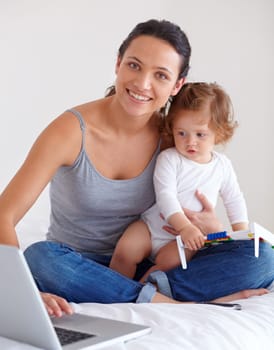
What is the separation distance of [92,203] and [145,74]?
14.0 inches

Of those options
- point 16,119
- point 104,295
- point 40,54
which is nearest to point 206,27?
point 40,54

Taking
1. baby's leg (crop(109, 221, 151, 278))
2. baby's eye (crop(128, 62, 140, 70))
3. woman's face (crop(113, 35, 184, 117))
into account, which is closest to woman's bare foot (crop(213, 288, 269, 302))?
baby's leg (crop(109, 221, 151, 278))

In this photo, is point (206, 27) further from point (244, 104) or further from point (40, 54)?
point (40, 54)

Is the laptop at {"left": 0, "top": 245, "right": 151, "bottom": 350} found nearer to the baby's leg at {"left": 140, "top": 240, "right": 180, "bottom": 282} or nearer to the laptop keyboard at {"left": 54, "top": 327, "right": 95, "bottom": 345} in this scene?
the laptop keyboard at {"left": 54, "top": 327, "right": 95, "bottom": 345}

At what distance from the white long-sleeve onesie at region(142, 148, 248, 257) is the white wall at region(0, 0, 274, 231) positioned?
44.5 inches

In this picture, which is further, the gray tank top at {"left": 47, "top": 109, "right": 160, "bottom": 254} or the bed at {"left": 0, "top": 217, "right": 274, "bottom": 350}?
the gray tank top at {"left": 47, "top": 109, "right": 160, "bottom": 254}

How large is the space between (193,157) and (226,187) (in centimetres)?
17

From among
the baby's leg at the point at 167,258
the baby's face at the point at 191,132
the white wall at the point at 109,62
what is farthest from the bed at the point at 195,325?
the white wall at the point at 109,62

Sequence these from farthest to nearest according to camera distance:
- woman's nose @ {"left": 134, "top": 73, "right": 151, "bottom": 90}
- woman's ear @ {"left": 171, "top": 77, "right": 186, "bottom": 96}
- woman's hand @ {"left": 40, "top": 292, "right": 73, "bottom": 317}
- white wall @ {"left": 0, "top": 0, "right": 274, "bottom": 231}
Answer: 1. white wall @ {"left": 0, "top": 0, "right": 274, "bottom": 231}
2. woman's ear @ {"left": 171, "top": 77, "right": 186, "bottom": 96}
3. woman's nose @ {"left": 134, "top": 73, "right": 151, "bottom": 90}
4. woman's hand @ {"left": 40, "top": 292, "right": 73, "bottom": 317}

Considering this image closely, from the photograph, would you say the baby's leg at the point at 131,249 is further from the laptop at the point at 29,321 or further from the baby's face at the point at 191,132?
the laptop at the point at 29,321

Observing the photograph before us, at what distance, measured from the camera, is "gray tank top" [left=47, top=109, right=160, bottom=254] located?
5.71 feet

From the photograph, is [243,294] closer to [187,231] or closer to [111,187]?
[187,231]

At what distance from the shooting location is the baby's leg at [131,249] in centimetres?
177

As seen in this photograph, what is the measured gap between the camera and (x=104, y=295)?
5.18 ft
